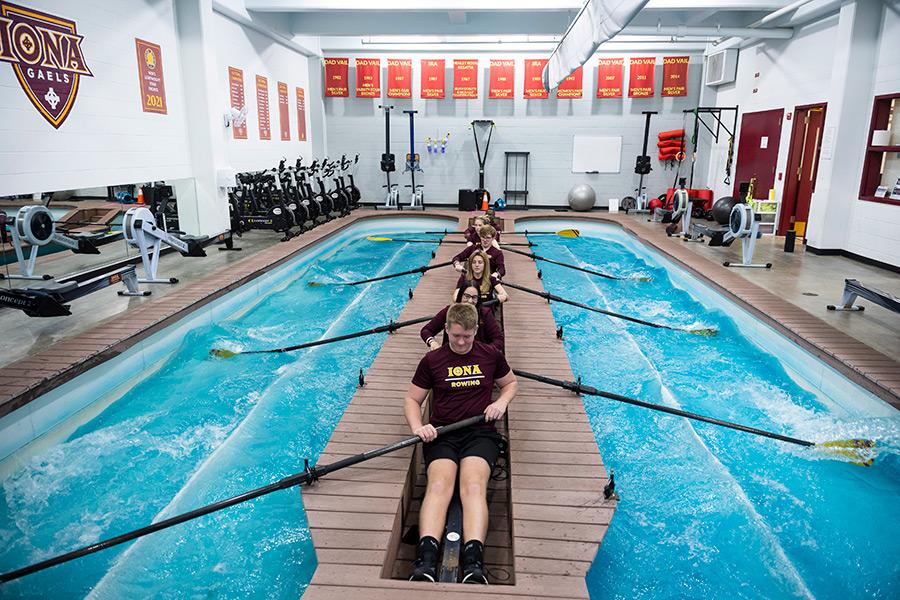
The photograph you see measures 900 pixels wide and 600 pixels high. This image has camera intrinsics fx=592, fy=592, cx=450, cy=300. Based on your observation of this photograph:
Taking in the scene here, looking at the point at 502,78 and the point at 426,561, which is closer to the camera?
the point at 426,561

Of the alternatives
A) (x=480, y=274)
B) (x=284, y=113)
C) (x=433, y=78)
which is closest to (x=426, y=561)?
(x=480, y=274)

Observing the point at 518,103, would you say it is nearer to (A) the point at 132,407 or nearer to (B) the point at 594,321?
(B) the point at 594,321

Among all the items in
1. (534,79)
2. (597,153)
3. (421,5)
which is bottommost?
(597,153)

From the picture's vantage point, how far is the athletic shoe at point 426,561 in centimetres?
246

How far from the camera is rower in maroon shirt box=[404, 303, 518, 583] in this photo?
8.68 feet

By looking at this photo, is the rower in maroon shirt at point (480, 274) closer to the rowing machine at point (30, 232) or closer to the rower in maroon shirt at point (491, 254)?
the rower in maroon shirt at point (491, 254)

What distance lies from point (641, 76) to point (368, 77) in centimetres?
650

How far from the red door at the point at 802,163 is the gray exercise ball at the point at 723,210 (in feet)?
3.43

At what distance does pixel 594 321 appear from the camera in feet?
23.5

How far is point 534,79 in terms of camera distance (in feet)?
46.1

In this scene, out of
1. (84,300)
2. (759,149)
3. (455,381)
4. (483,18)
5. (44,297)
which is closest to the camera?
(455,381)

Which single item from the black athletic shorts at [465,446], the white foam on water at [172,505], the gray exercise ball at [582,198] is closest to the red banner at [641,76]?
the gray exercise ball at [582,198]

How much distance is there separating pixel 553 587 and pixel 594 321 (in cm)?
503

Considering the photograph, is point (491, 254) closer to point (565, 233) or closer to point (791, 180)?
point (565, 233)
